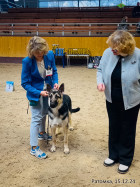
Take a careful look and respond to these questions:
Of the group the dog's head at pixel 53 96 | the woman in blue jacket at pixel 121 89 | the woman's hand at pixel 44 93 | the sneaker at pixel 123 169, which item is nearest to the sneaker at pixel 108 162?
the woman in blue jacket at pixel 121 89

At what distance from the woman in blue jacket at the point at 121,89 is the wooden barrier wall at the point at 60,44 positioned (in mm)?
9538

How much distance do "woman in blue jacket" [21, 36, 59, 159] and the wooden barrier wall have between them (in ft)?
30.0

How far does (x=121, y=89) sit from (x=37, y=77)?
3.79 feet

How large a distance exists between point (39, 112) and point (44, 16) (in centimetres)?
1450

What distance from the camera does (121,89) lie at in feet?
7.49

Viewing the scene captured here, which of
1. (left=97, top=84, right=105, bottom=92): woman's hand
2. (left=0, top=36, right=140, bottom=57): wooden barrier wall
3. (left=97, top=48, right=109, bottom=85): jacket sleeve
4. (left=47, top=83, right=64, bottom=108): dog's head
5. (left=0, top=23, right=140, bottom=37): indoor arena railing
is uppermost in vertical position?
(left=0, top=23, right=140, bottom=37): indoor arena railing

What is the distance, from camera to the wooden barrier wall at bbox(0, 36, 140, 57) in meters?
11.6

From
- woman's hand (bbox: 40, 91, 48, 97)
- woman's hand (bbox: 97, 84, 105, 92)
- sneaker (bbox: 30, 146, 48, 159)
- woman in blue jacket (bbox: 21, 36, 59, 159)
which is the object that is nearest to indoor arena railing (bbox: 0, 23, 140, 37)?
woman in blue jacket (bbox: 21, 36, 59, 159)

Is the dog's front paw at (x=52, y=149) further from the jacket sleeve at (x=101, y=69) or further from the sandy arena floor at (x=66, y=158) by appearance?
the jacket sleeve at (x=101, y=69)

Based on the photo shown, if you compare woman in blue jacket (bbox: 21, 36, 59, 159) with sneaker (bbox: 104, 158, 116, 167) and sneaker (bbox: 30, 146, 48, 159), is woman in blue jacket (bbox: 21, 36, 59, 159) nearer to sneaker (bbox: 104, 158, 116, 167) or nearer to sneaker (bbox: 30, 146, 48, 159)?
sneaker (bbox: 30, 146, 48, 159)

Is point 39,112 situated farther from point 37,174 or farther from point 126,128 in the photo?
point 126,128

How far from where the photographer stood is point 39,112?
2857 mm

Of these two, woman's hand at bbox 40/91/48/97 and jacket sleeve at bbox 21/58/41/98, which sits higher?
jacket sleeve at bbox 21/58/41/98

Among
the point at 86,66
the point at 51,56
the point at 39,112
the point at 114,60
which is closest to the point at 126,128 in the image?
the point at 114,60
